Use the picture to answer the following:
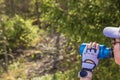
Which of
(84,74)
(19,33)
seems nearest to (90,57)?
(84,74)

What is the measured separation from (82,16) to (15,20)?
25.2 feet

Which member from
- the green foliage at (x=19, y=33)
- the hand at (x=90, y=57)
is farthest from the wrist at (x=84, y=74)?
the green foliage at (x=19, y=33)

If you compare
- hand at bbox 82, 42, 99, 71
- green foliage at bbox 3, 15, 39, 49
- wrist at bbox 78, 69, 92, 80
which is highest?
hand at bbox 82, 42, 99, 71

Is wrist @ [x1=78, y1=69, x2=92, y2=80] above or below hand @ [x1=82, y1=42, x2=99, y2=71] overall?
below

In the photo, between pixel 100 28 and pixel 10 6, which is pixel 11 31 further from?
pixel 100 28

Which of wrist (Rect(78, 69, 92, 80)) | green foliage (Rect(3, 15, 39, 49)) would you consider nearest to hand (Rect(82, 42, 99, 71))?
wrist (Rect(78, 69, 92, 80))

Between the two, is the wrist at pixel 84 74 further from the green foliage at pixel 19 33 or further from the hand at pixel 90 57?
the green foliage at pixel 19 33

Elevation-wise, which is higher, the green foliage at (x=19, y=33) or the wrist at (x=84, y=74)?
the wrist at (x=84, y=74)

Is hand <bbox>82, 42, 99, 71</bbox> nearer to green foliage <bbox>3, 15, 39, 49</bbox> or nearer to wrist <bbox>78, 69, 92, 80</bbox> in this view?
wrist <bbox>78, 69, 92, 80</bbox>

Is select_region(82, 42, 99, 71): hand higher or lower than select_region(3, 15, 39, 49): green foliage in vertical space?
higher

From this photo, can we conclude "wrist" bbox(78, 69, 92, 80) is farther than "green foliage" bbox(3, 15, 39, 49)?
No

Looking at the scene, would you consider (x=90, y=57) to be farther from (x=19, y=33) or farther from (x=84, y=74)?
(x=19, y=33)

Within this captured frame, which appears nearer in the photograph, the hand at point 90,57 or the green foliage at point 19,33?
the hand at point 90,57

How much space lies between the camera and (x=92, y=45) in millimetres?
1850
